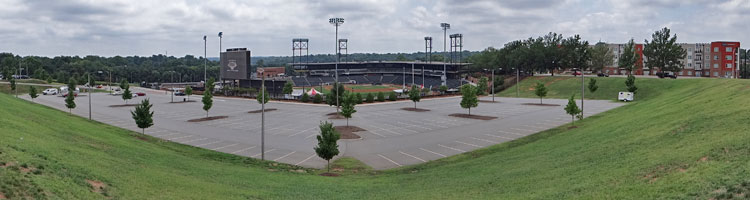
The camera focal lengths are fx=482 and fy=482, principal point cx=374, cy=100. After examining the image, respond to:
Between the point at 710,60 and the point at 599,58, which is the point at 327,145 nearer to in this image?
the point at 599,58

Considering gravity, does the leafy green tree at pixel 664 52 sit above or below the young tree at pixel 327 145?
above

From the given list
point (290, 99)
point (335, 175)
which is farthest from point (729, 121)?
point (290, 99)

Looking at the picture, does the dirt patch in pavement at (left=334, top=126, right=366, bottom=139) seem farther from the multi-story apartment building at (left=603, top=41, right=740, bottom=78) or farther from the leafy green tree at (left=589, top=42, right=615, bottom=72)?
the leafy green tree at (left=589, top=42, right=615, bottom=72)

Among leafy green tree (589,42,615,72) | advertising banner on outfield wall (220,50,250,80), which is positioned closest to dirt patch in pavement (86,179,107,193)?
advertising banner on outfield wall (220,50,250,80)

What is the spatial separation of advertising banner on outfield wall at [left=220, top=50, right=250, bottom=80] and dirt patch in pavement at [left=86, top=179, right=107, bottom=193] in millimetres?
81438

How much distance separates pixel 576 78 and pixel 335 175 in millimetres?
82583

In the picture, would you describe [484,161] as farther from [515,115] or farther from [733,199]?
[515,115]

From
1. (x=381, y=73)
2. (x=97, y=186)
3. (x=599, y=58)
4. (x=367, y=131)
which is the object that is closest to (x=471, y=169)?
(x=97, y=186)

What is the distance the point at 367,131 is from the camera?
139 ft

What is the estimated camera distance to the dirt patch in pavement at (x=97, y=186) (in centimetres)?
1483

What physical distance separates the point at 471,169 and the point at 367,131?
18.8 metres

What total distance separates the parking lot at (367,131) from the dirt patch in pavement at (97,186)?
45.3 feet

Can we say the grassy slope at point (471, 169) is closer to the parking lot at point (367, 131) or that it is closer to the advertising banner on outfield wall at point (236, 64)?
the parking lot at point (367, 131)

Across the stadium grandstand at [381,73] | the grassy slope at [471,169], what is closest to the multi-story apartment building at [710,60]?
the stadium grandstand at [381,73]
